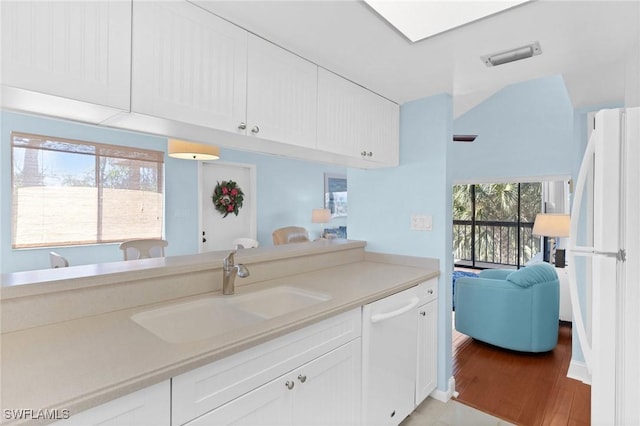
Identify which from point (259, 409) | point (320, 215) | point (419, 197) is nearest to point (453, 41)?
point (419, 197)

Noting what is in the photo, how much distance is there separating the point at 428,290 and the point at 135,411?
176 cm

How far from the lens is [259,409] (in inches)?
43.4

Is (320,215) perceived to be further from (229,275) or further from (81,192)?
(229,275)

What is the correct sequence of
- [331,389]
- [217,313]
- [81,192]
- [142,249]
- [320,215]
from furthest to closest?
[320,215]
[81,192]
[142,249]
[217,313]
[331,389]

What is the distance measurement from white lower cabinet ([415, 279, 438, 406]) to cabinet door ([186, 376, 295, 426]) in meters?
1.11

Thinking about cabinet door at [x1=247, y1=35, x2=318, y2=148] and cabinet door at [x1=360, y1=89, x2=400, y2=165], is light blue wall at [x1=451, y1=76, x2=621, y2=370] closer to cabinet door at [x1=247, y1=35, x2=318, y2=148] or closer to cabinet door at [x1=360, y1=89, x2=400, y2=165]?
cabinet door at [x1=360, y1=89, x2=400, y2=165]

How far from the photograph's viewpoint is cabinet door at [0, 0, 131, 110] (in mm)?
915

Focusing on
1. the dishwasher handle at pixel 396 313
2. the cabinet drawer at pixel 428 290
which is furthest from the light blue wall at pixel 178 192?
the cabinet drawer at pixel 428 290

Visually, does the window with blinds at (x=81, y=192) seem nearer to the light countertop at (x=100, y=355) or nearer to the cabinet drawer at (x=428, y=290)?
the light countertop at (x=100, y=355)

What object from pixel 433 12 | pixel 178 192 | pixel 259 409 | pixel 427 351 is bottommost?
pixel 427 351

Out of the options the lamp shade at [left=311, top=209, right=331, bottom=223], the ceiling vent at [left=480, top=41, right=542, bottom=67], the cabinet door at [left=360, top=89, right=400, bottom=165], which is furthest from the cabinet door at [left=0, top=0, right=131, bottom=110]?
the lamp shade at [left=311, top=209, right=331, bottom=223]

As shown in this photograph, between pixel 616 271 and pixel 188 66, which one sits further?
pixel 188 66

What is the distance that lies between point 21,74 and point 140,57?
346 mm

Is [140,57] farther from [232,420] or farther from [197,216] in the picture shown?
[197,216]
